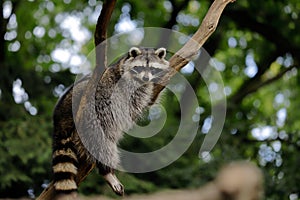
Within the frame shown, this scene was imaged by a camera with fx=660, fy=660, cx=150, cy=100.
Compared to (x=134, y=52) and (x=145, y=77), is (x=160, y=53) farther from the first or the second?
(x=145, y=77)

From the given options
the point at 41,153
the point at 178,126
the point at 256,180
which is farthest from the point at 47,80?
the point at 256,180

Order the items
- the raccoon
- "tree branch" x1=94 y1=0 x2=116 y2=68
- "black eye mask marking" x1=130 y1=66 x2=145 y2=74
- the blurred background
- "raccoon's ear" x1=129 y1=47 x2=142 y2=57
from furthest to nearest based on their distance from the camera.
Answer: the blurred background
"raccoon's ear" x1=129 y1=47 x2=142 y2=57
"black eye mask marking" x1=130 y1=66 x2=145 y2=74
the raccoon
"tree branch" x1=94 y1=0 x2=116 y2=68

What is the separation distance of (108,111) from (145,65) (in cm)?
58

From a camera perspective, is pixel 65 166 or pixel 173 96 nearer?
pixel 65 166

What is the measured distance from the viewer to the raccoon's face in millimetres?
6094

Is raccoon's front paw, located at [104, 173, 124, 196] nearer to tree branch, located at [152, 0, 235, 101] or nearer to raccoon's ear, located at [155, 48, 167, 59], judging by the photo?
tree branch, located at [152, 0, 235, 101]

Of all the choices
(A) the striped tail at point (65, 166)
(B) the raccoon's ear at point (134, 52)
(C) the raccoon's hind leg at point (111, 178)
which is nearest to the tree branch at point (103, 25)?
(B) the raccoon's ear at point (134, 52)

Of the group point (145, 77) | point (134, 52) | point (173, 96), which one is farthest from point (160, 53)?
point (173, 96)

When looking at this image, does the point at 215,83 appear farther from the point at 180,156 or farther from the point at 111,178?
the point at 111,178

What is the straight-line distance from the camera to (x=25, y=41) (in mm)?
11992

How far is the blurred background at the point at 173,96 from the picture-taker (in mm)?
9141

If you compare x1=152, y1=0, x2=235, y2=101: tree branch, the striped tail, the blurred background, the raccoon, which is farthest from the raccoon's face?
the blurred background

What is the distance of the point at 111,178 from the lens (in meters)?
5.78

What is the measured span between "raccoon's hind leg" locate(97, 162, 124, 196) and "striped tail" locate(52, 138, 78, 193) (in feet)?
0.82
